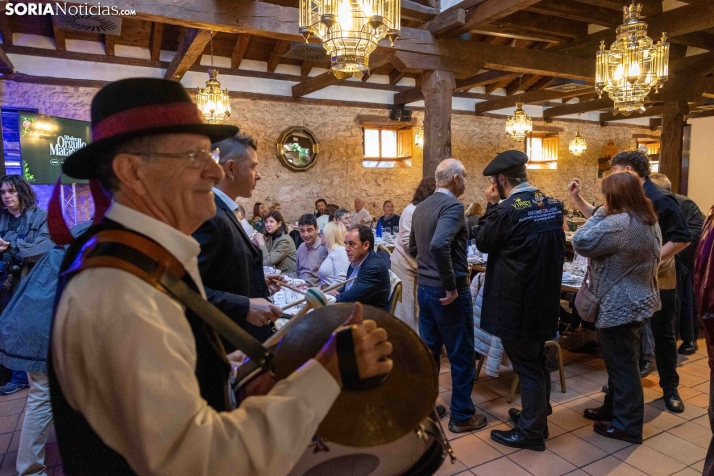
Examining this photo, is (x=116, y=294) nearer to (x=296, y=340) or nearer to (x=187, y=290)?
(x=187, y=290)

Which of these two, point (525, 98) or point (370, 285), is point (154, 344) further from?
point (525, 98)

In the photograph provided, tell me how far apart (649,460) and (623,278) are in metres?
1.11

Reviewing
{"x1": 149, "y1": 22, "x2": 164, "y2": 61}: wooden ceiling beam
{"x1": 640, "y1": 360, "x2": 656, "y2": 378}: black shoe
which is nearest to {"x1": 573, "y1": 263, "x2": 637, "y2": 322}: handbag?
{"x1": 640, "y1": 360, "x2": 656, "y2": 378}: black shoe

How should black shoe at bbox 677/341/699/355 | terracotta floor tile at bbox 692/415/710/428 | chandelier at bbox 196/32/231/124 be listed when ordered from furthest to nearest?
chandelier at bbox 196/32/231/124
black shoe at bbox 677/341/699/355
terracotta floor tile at bbox 692/415/710/428

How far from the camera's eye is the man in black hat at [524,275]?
2.76m

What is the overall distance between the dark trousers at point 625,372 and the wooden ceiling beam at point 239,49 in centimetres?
730

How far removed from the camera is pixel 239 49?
8414 millimetres

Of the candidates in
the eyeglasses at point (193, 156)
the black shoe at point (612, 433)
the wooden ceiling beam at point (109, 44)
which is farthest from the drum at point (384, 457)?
the wooden ceiling beam at point (109, 44)

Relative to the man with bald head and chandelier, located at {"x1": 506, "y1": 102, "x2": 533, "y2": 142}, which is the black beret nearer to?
the man with bald head

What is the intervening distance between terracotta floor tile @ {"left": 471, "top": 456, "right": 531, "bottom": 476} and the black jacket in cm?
75

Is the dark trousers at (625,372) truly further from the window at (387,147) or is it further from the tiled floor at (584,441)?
the window at (387,147)

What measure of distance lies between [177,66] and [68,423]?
22.8 feet

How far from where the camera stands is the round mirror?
9688 millimetres

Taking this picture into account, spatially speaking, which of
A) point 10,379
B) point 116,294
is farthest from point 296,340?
point 10,379
